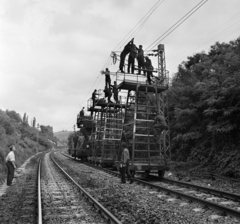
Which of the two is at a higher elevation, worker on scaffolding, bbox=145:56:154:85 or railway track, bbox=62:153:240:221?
worker on scaffolding, bbox=145:56:154:85

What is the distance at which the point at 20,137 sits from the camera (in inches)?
2153

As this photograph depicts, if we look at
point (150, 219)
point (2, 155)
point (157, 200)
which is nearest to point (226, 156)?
point (157, 200)

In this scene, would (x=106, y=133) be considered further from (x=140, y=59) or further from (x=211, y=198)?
(x=211, y=198)

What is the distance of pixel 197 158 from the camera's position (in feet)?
53.5

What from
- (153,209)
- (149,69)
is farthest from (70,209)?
(149,69)

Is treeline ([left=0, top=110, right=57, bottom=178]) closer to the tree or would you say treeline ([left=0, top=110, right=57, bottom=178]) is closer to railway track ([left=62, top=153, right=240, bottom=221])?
railway track ([left=62, top=153, right=240, bottom=221])

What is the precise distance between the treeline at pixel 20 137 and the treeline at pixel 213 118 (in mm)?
12878

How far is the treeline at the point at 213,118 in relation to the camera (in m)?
13.3

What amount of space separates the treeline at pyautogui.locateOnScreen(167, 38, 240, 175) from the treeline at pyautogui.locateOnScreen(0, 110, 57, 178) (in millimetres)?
12878

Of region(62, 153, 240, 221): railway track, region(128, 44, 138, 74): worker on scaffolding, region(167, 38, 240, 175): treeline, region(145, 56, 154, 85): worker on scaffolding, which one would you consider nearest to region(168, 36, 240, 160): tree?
region(167, 38, 240, 175): treeline

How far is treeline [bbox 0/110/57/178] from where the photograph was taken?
23.6m

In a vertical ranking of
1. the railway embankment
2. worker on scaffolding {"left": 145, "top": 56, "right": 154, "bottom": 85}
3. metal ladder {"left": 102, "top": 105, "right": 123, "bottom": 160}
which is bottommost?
the railway embankment

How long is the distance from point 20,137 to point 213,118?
4911 cm

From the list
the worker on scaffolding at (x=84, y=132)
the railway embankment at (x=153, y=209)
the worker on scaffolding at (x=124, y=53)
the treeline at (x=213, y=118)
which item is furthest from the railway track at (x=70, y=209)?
the worker on scaffolding at (x=84, y=132)
